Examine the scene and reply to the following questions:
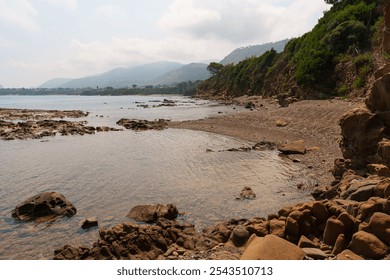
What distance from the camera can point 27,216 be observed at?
14.1m

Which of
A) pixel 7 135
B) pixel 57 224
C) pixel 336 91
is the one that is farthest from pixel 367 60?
pixel 7 135

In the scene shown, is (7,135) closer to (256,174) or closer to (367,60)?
(256,174)

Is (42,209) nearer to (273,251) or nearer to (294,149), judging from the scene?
(273,251)

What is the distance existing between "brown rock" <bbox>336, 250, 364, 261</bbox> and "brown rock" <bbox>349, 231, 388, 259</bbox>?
0.68ft

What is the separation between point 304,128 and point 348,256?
27049 millimetres

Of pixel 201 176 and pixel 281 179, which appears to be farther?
pixel 201 176

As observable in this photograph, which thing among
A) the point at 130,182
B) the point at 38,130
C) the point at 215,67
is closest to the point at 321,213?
the point at 130,182

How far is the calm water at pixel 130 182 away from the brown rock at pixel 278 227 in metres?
3.09

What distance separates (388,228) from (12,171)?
2429cm

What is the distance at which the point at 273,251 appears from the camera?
8062mm

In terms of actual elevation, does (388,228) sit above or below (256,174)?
above

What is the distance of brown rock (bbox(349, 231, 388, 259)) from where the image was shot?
25.4 feet

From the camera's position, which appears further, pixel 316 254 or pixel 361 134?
pixel 361 134

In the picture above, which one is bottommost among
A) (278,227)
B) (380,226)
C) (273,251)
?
(278,227)
